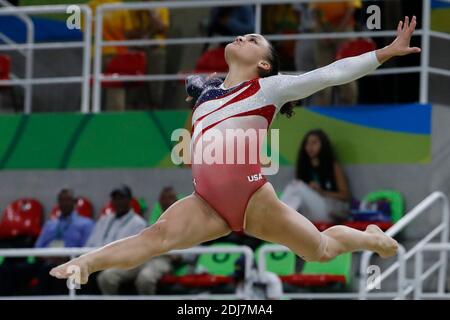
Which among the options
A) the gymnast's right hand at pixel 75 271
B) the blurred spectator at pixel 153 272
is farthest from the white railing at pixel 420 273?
the gymnast's right hand at pixel 75 271

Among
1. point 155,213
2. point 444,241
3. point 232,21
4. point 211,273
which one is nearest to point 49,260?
point 155,213

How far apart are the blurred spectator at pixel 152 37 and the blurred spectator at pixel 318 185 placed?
2155 millimetres

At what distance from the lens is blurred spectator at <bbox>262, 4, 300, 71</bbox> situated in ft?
43.8

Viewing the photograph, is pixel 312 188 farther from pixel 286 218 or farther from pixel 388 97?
pixel 286 218

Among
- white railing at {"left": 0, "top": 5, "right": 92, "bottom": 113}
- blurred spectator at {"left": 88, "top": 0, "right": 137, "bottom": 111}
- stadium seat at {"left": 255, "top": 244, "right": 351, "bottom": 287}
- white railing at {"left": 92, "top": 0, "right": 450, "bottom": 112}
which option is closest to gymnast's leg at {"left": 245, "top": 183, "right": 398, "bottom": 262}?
stadium seat at {"left": 255, "top": 244, "right": 351, "bottom": 287}

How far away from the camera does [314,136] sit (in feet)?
40.3

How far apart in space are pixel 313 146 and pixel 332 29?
1278 mm

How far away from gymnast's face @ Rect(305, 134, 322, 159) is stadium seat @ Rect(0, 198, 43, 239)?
9.10ft

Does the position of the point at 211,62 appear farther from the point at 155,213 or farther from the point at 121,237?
the point at 121,237

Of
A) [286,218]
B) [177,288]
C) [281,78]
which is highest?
[281,78]

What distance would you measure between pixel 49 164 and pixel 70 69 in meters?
1.71

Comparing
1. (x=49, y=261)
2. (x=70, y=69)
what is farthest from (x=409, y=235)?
(x=70, y=69)

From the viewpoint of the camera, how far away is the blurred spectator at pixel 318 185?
12078 mm

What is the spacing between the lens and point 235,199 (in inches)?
297
